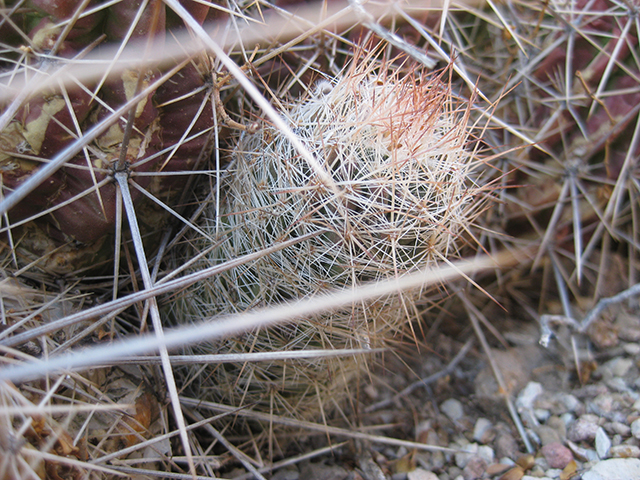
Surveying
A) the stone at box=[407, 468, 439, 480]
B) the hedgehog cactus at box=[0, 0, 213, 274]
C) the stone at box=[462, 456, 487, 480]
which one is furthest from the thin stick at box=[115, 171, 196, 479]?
the stone at box=[462, 456, 487, 480]

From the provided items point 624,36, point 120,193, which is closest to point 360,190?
point 120,193

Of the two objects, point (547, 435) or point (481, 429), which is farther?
point (481, 429)

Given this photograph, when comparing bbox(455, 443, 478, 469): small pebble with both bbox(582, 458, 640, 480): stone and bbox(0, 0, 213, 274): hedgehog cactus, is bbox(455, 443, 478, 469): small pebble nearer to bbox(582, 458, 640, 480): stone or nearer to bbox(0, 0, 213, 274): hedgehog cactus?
bbox(582, 458, 640, 480): stone

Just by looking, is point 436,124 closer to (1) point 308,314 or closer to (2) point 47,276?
(1) point 308,314

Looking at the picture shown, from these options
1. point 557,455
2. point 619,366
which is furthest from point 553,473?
point 619,366

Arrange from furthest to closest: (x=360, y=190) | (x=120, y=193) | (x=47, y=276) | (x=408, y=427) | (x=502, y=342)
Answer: (x=502, y=342) → (x=408, y=427) → (x=47, y=276) → (x=120, y=193) → (x=360, y=190)

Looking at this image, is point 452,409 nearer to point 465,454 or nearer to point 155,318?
point 465,454

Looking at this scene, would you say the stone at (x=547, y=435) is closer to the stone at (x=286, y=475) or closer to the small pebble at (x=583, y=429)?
the small pebble at (x=583, y=429)
